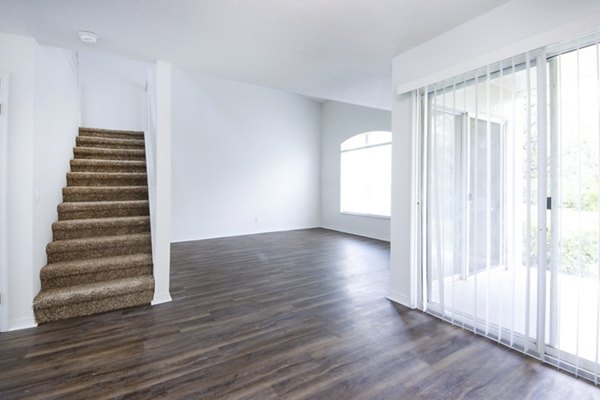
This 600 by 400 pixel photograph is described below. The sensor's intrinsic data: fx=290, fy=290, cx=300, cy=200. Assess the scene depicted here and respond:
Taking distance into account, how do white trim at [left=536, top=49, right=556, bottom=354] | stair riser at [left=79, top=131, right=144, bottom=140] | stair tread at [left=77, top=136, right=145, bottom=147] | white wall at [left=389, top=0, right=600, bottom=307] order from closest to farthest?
white wall at [left=389, top=0, right=600, bottom=307]
white trim at [left=536, top=49, right=556, bottom=354]
stair tread at [left=77, top=136, right=145, bottom=147]
stair riser at [left=79, top=131, right=144, bottom=140]

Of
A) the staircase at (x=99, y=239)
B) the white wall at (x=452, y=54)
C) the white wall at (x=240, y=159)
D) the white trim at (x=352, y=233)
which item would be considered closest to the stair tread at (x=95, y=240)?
the staircase at (x=99, y=239)

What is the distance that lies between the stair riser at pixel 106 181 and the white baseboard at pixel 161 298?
181 centimetres

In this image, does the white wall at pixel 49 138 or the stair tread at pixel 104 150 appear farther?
the stair tread at pixel 104 150

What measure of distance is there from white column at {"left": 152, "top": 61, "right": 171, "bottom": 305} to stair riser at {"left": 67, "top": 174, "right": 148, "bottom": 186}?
134 centimetres

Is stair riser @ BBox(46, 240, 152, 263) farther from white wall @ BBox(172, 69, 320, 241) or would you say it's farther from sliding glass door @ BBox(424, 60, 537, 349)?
sliding glass door @ BBox(424, 60, 537, 349)

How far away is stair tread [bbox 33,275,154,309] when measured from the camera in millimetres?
2453

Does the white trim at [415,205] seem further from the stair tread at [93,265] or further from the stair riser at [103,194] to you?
the stair riser at [103,194]

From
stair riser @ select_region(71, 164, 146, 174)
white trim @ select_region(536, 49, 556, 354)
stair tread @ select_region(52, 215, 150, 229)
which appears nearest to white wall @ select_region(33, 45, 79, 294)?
stair tread @ select_region(52, 215, 150, 229)

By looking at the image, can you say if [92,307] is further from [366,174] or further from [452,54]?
[366,174]

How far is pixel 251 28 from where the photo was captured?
7.47ft

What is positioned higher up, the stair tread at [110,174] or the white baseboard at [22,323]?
the stair tread at [110,174]

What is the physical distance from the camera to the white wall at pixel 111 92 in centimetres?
531

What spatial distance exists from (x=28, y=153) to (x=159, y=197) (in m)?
1.03

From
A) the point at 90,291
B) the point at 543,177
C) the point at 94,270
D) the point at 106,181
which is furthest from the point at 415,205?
the point at 106,181
